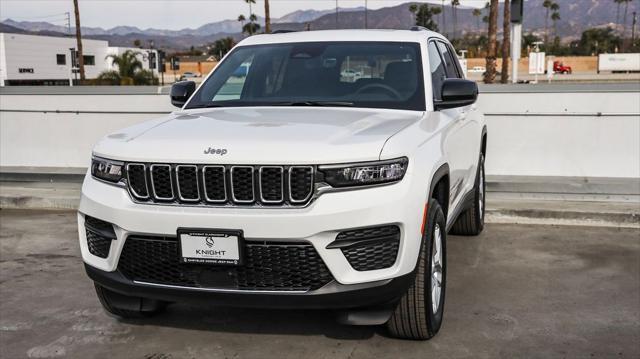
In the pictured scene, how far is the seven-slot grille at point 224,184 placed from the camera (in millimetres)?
3588

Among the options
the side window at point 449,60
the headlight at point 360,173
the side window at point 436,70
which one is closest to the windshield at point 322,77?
the side window at point 436,70

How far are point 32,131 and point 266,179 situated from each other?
→ 7.67 metres

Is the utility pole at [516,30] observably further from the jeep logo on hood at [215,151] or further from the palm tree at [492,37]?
the jeep logo on hood at [215,151]

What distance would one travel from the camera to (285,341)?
4.32 metres

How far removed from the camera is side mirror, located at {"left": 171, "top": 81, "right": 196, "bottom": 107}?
5.36 metres

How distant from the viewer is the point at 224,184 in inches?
144

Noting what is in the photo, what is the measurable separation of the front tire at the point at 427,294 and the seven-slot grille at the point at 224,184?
2.41ft

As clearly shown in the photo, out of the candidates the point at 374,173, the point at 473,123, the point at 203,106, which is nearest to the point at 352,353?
the point at 374,173

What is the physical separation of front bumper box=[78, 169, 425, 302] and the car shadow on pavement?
84cm

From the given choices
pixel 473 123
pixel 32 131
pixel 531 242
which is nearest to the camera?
pixel 473 123

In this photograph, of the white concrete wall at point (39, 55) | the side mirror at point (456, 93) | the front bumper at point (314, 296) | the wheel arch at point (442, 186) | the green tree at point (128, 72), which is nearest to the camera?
the front bumper at point (314, 296)

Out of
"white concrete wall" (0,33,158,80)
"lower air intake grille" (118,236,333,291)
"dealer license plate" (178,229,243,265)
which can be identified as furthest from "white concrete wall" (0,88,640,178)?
"white concrete wall" (0,33,158,80)

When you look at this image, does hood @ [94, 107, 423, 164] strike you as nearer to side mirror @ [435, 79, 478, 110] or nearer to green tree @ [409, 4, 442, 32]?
side mirror @ [435, 79, 478, 110]

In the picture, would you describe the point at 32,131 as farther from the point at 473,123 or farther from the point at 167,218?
the point at 167,218
